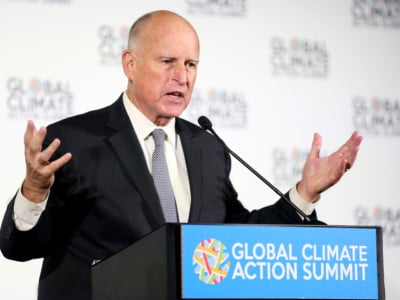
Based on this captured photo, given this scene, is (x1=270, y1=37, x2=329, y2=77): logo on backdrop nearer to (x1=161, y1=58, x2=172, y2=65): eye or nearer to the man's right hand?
(x1=161, y1=58, x2=172, y2=65): eye

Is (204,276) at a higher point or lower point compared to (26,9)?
lower

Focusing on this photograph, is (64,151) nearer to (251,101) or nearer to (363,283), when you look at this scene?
(363,283)

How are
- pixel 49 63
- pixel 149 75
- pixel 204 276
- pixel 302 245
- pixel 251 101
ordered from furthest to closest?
pixel 251 101
pixel 49 63
pixel 149 75
pixel 302 245
pixel 204 276

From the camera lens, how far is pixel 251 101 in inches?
131

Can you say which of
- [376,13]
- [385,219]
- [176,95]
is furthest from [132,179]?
[376,13]

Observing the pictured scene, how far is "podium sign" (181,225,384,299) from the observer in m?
1.55

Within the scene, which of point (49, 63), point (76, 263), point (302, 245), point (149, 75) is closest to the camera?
point (302, 245)

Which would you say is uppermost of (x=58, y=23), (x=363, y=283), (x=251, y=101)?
(x=58, y=23)

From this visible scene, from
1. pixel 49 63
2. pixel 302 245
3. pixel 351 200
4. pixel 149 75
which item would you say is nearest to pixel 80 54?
pixel 49 63

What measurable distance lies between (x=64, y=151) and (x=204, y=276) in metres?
0.84

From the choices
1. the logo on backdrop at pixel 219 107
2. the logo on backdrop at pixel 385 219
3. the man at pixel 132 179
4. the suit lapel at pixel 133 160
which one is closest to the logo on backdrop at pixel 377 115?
the logo on backdrop at pixel 385 219

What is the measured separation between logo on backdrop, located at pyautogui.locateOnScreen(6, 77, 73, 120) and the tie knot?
2.30 ft

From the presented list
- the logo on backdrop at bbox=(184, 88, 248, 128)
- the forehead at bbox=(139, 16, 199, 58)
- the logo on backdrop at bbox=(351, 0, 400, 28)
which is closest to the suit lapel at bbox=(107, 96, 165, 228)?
the forehead at bbox=(139, 16, 199, 58)

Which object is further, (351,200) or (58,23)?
(351,200)
